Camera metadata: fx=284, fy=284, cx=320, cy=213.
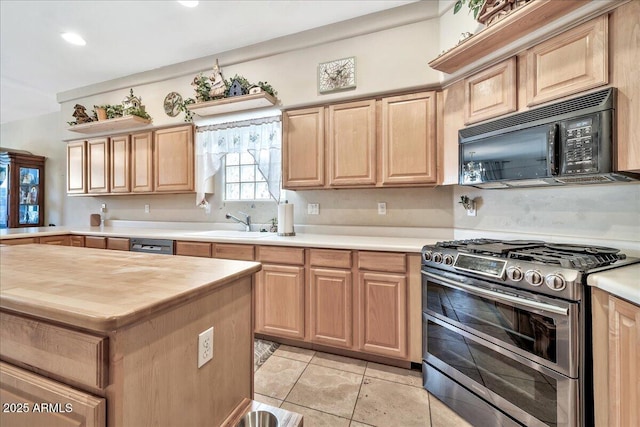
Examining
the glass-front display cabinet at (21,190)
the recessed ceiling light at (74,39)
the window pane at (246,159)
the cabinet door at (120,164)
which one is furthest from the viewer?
the glass-front display cabinet at (21,190)

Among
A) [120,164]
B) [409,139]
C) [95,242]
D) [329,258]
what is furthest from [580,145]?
[120,164]

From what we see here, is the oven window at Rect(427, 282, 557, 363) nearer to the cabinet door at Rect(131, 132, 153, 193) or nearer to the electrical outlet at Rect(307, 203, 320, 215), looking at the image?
the electrical outlet at Rect(307, 203, 320, 215)

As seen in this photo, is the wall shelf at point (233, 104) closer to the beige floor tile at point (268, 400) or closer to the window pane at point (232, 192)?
the window pane at point (232, 192)

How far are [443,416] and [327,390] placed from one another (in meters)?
0.71

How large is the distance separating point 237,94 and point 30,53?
247cm

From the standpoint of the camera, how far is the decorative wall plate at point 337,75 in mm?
2592

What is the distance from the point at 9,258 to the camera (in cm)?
125

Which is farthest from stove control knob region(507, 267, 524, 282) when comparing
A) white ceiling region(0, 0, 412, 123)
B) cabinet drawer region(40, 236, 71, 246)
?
cabinet drawer region(40, 236, 71, 246)

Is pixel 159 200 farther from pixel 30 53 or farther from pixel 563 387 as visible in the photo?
pixel 563 387

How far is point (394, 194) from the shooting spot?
273cm

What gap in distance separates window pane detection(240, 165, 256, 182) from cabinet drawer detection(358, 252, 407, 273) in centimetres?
181

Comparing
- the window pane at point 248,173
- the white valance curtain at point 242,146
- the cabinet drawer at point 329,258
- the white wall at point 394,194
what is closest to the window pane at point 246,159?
the window pane at point 248,173

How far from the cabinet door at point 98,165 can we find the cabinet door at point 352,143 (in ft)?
10.4

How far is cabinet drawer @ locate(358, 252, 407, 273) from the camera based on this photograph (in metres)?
2.08
